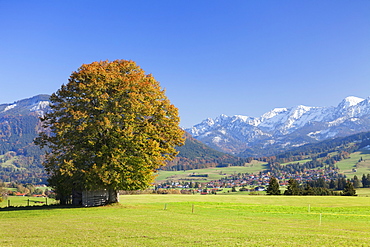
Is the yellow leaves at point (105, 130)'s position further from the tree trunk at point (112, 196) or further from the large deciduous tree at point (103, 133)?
the tree trunk at point (112, 196)

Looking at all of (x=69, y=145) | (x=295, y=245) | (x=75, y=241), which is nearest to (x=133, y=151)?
(x=69, y=145)

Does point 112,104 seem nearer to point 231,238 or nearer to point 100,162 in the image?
point 100,162

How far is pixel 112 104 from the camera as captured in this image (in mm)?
44562

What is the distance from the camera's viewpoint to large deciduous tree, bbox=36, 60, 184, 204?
43.2m

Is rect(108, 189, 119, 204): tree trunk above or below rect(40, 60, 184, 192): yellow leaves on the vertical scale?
below

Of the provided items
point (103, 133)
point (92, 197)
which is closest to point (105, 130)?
point (103, 133)

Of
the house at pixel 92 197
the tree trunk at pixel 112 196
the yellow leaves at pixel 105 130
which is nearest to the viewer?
the yellow leaves at pixel 105 130

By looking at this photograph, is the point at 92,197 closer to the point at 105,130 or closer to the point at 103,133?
the point at 103,133

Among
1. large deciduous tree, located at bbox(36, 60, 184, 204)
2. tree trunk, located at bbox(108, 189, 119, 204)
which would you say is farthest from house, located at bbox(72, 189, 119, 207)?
large deciduous tree, located at bbox(36, 60, 184, 204)

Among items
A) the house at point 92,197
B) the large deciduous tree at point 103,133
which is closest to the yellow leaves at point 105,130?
the large deciduous tree at point 103,133

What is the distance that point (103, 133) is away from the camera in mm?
44938

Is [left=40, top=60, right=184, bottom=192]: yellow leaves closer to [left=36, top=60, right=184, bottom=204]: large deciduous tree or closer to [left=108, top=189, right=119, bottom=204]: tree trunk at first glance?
[left=36, top=60, right=184, bottom=204]: large deciduous tree

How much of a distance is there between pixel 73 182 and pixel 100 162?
478cm

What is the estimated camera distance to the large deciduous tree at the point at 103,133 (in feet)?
142
